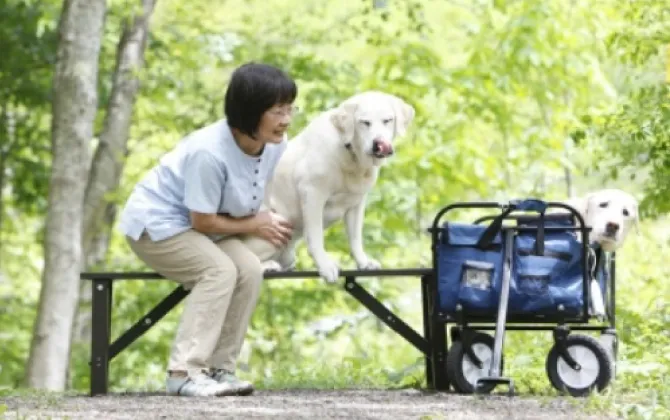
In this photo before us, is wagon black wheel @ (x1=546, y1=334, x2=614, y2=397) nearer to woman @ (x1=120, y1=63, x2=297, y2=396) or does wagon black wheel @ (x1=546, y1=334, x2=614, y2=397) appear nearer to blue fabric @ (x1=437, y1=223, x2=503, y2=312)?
blue fabric @ (x1=437, y1=223, x2=503, y2=312)

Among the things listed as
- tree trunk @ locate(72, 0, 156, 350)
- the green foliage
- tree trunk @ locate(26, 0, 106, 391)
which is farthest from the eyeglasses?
tree trunk @ locate(72, 0, 156, 350)

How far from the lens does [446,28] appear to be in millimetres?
16578

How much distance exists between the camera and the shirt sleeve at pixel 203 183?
6270mm

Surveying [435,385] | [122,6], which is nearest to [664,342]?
[435,385]

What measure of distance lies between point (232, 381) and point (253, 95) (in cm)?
129

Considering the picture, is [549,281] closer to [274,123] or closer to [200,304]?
[274,123]

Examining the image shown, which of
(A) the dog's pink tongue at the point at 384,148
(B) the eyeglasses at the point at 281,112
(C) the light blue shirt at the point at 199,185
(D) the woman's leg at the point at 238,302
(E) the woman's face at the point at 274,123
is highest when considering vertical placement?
(B) the eyeglasses at the point at 281,112

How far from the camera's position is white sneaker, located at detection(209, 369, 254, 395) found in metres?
6.34

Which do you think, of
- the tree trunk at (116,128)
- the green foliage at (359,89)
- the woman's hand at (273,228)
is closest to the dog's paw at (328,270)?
the woman's hand at (273,228)

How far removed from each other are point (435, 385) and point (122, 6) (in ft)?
20.1

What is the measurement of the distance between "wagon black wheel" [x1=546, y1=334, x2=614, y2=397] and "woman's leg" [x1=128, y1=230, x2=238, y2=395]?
141cm

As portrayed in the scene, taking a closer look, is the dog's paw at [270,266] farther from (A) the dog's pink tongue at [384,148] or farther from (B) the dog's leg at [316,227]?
(A) the dog's pink tongue at [384,148]

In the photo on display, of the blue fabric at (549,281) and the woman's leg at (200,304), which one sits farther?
the woman's leg at (200,304)

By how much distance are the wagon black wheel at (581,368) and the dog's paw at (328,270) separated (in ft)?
3.82
